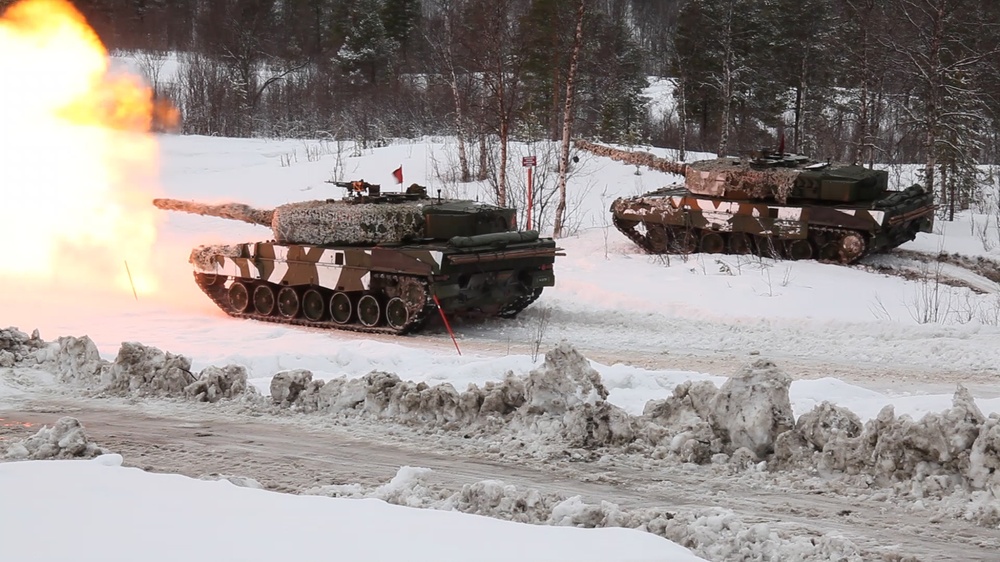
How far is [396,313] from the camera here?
1570cm

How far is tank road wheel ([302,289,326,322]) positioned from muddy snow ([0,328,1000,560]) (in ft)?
19.1

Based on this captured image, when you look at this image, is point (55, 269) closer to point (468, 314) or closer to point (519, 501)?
point (468, 314)

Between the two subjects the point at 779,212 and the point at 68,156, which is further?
the point at 779,212

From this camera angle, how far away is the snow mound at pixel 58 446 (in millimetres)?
7770

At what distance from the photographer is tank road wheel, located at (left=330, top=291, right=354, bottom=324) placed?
16266 millimetres

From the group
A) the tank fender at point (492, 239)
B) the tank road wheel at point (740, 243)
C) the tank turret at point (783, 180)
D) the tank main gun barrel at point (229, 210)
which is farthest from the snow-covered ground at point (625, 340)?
the tank road wheel at point (740, 243)

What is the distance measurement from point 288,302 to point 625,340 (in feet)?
17.9

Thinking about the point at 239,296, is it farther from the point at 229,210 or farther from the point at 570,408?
the point at 570,408

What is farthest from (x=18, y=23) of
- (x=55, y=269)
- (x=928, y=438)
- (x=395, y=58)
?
(x=395, y=58)

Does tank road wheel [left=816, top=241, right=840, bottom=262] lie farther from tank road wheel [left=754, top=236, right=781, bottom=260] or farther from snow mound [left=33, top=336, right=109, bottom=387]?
snow mound [left=33, top=336, right=109, bottom=387]

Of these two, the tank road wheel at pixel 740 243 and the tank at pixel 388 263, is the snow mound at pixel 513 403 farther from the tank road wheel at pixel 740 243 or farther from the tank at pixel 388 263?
the tank road wheel at pixel 740 243

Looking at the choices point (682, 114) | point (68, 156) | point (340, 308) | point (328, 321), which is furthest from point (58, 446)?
point (682, 114)

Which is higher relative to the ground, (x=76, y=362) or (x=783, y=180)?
(x=783, y=180)

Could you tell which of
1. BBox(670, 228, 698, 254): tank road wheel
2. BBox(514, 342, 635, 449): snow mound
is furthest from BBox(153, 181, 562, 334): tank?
BBox(670, 228, 698, 254): tank road wheel
